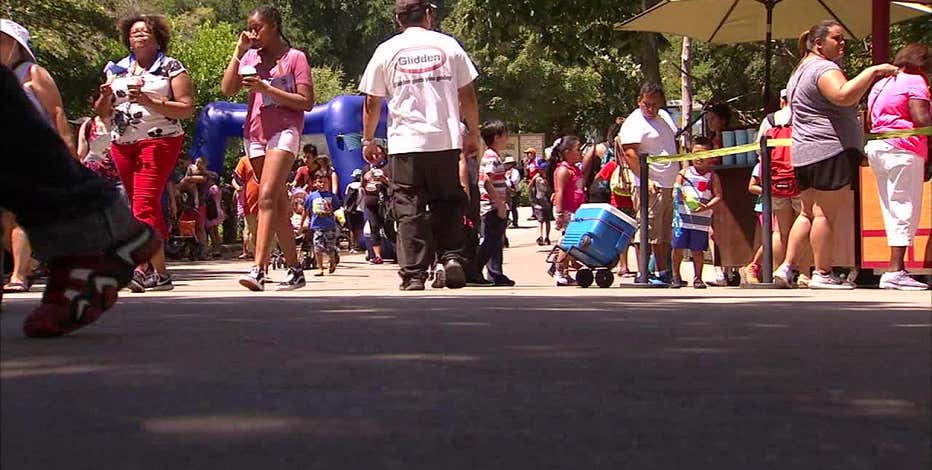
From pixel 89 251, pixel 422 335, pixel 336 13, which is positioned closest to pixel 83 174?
pixel 89 251

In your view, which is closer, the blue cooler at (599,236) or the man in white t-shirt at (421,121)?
the man in white t-shirt at (421,121)

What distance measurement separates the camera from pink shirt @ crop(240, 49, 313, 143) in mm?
10406

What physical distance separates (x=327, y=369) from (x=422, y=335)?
114 cm

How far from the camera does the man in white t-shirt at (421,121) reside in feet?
33.6

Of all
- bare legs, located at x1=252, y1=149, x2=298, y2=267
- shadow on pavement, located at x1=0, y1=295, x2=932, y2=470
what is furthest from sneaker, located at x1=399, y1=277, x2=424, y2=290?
shadow on pavement, located at x1=0, y1=295, x2=932, y2=470

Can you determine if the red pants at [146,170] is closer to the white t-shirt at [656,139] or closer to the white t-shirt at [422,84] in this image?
the white t-shirt at [422,84]

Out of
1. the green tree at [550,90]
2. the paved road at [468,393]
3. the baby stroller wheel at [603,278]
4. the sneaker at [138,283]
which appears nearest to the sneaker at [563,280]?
the baby stroller wheel at [603,278]

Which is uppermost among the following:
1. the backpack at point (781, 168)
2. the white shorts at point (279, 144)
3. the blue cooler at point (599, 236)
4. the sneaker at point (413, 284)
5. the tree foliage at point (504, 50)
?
the tree foliage at point (504, 50)

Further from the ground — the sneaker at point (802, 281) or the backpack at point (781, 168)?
the backpack at point (781, 168)

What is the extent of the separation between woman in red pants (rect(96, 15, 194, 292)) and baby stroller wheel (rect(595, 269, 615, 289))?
10.9 feet

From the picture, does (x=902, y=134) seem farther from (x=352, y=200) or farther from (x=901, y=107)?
(x=352, y=200)

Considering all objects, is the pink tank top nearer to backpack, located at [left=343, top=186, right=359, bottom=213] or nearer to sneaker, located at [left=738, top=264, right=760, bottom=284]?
sneaker, located at [left=738, top=264, right=760, bottom=284]

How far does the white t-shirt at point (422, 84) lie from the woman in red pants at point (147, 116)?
49.4 inches

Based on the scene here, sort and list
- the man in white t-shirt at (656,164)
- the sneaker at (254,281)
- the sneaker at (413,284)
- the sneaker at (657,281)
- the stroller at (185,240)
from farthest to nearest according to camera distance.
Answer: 1. the stroller at (185,240)
2. the man in white t-shirt at (656,164)
3. the sneaker at (657,281)
4. the sneaker at (413,284)
5. the sneaker at (254,281)
